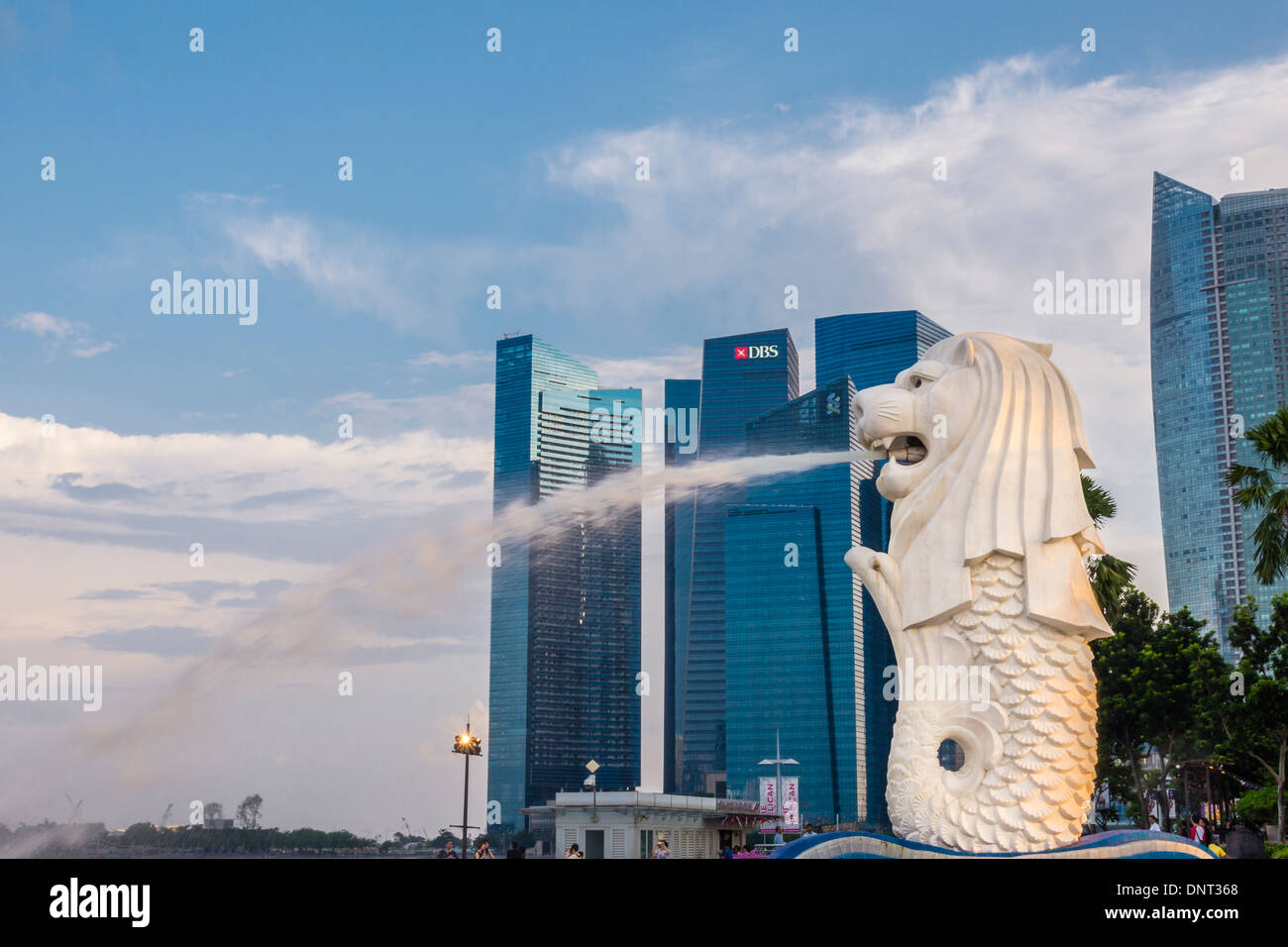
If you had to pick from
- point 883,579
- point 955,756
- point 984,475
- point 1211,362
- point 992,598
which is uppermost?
point 1211,362

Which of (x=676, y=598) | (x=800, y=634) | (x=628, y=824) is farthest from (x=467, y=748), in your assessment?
(x=676, y=598)

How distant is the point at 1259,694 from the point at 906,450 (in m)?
18.5

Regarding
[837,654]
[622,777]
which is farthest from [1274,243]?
[622,777]

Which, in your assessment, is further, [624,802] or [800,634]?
[800,634]

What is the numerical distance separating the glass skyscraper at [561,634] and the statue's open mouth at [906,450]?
12094cm

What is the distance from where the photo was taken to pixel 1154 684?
3681 cm

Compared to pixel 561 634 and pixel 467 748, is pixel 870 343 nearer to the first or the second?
pixel 561 634

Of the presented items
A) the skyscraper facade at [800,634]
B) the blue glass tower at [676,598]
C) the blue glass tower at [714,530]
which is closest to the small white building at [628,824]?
the skyscraper facade at [800,634]

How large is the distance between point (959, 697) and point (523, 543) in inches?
5215

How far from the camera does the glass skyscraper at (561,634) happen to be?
139 meters

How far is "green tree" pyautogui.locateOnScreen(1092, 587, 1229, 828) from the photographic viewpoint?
118 feet

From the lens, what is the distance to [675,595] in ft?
552

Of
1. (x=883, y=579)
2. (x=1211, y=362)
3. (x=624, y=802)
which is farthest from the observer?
(x=1211, y=362)
